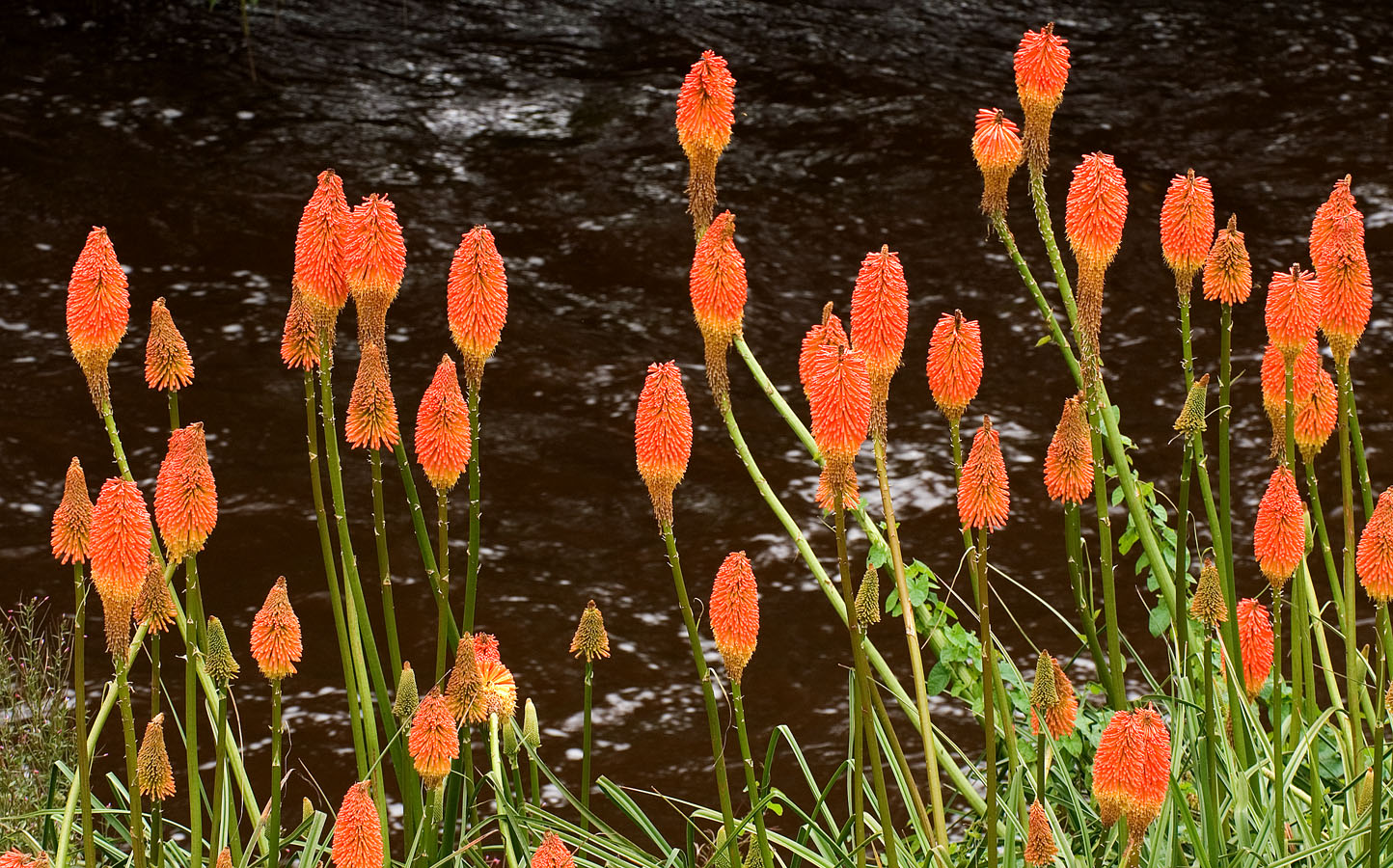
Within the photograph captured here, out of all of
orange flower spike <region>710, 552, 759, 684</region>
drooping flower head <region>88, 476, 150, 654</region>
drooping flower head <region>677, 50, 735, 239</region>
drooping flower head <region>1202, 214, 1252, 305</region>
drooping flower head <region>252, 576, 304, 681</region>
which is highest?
drooping flower head <region>677, 50, 735, 239</region>

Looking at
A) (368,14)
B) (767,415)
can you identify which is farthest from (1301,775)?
(368,14)

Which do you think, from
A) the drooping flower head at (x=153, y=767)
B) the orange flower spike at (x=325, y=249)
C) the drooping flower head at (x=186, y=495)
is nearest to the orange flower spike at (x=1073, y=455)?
the orange flower spike at (x=325, y=249)

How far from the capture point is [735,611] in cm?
185

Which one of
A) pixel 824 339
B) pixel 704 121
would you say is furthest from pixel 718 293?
pixel 704 121

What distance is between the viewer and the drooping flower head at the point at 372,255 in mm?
1910

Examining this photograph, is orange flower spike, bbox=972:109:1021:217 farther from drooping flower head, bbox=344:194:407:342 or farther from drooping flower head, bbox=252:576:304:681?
drooping flower head, bbox=252:576:304:681

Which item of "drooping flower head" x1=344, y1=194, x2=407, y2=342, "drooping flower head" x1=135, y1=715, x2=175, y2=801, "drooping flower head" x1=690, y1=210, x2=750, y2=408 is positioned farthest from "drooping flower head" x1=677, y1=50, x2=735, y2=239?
"drooping flower head" x1=135, y1=715, x2=175, y2=801

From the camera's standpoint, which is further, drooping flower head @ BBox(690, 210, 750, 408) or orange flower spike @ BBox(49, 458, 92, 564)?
drooping flower head @ BBox(690, 210, 750, 408)

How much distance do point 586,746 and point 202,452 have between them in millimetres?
901

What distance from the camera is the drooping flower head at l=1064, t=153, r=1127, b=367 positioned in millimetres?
1976

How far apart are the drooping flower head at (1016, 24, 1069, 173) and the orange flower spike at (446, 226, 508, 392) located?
2.45 feet

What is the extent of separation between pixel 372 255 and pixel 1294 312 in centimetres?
113

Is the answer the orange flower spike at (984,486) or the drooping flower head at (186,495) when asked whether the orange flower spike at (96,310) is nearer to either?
the drooping flower head at (186,495)

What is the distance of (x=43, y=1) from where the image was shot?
11.1 metres
